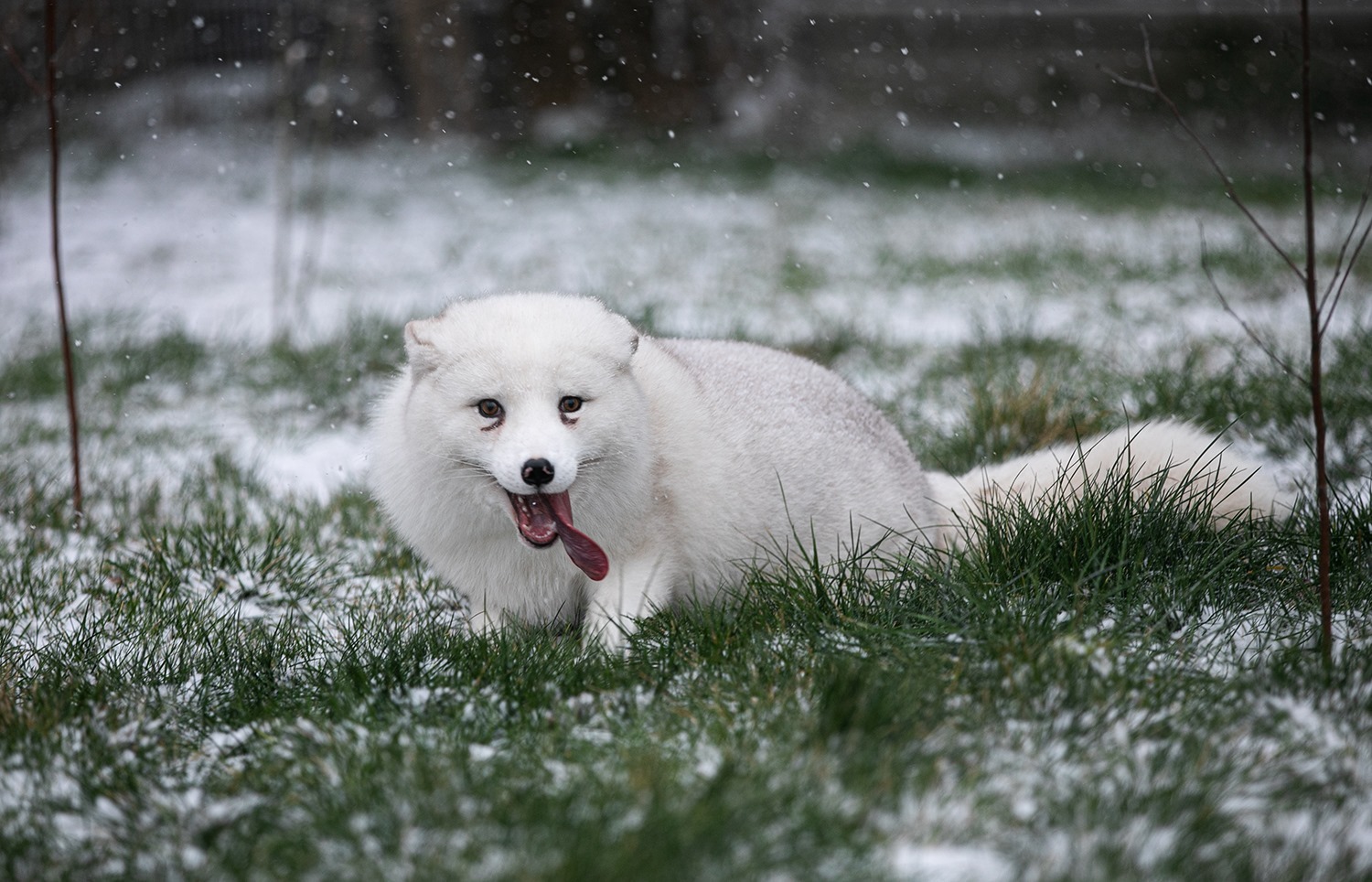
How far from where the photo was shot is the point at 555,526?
2457 millimetres

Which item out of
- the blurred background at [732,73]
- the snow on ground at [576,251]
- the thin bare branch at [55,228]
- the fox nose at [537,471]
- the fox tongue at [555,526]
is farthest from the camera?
the blurred background at [732,73]

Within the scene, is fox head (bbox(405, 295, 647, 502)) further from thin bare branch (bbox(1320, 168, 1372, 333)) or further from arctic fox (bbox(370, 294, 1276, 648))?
thin bare branch (bbox(1320, 168, 1372, 333))

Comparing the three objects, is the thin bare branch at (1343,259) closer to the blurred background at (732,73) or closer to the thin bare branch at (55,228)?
the thin bare branch at (55,228)

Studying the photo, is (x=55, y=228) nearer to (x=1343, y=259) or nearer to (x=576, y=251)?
(x=1343, y=259)

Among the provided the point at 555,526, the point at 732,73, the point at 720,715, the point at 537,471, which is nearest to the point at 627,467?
the point at 555,526

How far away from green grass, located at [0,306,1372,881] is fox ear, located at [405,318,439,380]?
2.01 ft

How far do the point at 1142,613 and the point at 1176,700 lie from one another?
1.32 feet

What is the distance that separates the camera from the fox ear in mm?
2543

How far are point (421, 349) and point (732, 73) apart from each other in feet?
38.1

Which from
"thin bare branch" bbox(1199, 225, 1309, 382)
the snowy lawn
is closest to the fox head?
the snowy lawn

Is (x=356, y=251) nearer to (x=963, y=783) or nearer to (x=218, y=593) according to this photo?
(x=218, y=593)

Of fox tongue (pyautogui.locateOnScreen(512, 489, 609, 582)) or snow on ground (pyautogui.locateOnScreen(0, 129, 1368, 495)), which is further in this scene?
snow on ground (pyautogui.locateOnScreen(0, 129, 1368, 495))

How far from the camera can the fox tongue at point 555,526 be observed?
243 cm

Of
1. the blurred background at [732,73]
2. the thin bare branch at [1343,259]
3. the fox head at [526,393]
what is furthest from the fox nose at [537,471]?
the blurred background at [732,73]
